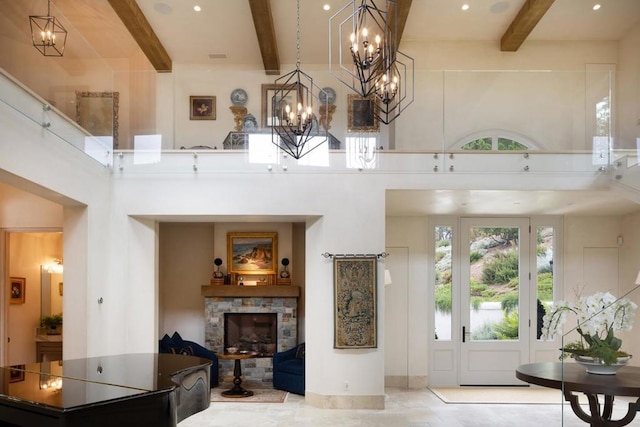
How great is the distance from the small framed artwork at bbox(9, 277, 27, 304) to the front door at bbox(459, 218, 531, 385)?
703cm

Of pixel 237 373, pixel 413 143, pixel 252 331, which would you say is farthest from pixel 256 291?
pixel 413 143

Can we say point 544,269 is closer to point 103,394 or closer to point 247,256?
point 247,256

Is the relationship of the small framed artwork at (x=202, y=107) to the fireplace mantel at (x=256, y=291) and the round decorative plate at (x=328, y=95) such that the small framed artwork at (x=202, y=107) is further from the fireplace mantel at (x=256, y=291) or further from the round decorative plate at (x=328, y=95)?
the fireplace mantel at (x=256, y=291)

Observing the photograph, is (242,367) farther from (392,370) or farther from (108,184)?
(108,184)

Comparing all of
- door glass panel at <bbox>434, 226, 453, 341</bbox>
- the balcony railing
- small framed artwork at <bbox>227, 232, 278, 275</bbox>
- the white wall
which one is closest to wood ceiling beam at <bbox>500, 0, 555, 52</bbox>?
the balcony railing

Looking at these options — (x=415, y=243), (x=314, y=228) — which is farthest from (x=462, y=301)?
(x=314, y=228)

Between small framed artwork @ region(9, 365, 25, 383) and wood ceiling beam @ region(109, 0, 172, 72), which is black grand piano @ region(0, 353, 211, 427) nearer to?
small framed artwork @ region(9, 365, 25, 383)

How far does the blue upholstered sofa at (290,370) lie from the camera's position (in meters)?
8.59

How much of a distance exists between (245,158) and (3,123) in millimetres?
3254

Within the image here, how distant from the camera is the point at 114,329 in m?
7.79

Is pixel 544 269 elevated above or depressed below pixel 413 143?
below

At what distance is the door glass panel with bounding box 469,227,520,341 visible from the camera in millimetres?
9562

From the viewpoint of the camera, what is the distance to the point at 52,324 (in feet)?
30.0

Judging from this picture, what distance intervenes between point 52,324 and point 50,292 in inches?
26.3
